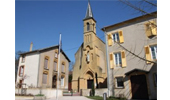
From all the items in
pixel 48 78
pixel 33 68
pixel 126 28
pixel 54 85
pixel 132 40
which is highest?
pixel 126 28

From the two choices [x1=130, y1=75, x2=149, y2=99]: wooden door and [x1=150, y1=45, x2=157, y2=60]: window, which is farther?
[x1=150, y1=45, x2=157, y2=60]: window

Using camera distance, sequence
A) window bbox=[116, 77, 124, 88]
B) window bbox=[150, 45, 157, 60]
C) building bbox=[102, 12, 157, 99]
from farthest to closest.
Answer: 1. window bbox=[116, 77, 124, 88]
2. window bbox=[150, 45, 157, 60]
3. building bbox=[102, 12, 157, 99]

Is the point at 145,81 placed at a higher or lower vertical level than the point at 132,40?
lower

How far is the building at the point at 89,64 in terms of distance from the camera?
24234mm

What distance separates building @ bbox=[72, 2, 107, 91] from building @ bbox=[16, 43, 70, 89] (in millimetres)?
4618

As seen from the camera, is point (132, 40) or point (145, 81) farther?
point (132, 40)

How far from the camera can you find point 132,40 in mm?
15797

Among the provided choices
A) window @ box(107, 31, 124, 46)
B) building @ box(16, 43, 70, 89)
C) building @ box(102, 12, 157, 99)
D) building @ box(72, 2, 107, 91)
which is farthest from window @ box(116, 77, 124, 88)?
building @ box(16, 43, 70, 89)

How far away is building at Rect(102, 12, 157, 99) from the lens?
13.7m

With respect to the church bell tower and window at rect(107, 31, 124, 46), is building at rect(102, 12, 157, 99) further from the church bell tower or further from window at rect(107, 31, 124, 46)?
the church bell tower
